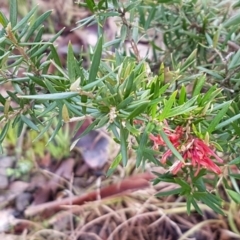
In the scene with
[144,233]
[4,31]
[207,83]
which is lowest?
[144,233]

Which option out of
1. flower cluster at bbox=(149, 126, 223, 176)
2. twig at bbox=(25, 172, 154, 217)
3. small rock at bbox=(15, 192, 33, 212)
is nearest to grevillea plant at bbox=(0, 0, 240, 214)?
flower cluster at bbox=(149, 126, 223, 176)

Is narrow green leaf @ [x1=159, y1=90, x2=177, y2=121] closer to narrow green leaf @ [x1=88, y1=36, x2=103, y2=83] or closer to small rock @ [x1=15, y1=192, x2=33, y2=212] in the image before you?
narrow green leaf @ [x1=88, y1=36, x2=103, y2=83]

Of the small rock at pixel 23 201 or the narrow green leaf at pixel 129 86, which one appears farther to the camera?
the small rock at pixel 23 201

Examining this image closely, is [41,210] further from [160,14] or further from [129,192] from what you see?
[160,14]

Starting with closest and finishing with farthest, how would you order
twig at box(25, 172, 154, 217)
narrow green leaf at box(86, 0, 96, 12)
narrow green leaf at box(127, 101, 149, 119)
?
narrow green leaf at box(127, 101, 149, 119) < narrow green leaf at box(86, 0, 96, 12) < twig at box(25, 172, 154, 217)

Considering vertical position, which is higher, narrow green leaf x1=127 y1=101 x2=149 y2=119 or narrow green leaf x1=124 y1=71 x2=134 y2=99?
narrow green leaf x1=124 y1=71 x2=134 y2=99

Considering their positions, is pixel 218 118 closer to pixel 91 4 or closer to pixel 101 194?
pixel 91 4

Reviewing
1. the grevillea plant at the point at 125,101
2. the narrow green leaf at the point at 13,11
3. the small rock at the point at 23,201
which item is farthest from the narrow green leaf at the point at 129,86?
the small rock at the point at 23,201

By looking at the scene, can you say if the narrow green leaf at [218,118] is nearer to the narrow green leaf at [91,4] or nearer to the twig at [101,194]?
the narrow green leaf at [91,4]

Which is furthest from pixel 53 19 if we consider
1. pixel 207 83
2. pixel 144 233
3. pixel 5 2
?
pixel 207 83

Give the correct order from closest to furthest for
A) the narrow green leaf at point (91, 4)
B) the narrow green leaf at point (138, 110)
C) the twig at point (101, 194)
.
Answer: the narrow green leaf at point (138, 110), the narrow green leaf at point (91, 4), the twig at point (101, 194)

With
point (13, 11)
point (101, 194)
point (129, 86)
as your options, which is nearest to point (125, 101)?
point (129, 86)
